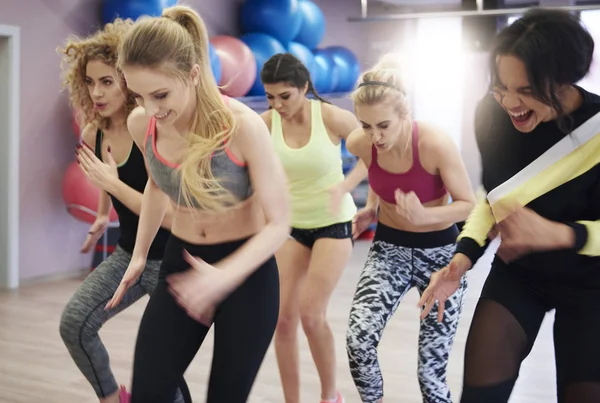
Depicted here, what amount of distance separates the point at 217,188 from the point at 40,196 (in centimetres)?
472

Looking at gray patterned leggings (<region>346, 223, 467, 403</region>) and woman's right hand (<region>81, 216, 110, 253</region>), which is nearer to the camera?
gray patterned leggings (<region>346, 223, 467, 403</region>)

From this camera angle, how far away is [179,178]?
1.97 m

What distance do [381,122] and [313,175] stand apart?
2.19ft

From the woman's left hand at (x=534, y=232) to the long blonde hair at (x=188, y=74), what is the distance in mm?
668

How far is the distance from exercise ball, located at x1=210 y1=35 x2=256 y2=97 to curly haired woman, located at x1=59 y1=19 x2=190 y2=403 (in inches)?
139

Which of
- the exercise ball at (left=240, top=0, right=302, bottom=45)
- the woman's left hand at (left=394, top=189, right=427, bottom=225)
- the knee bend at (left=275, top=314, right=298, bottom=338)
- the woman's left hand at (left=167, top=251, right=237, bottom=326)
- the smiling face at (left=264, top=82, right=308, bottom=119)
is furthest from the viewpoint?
the exercise ball at (left=240, top=0, right=302, bottom=45)

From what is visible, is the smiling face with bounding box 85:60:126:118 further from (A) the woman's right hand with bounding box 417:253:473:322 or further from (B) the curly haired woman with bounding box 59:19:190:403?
(A) the woman's right hand with bounding box 417:253:473:322

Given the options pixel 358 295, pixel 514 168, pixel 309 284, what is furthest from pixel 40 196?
pixel 514 168

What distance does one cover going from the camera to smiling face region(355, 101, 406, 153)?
8.65 feet

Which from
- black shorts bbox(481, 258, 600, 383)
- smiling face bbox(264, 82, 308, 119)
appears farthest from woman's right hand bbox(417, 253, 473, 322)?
smiling face bbox(264, 82, 308, 119)

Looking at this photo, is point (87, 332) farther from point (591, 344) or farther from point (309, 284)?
point (591, 344)

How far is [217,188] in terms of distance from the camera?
191 centimetres

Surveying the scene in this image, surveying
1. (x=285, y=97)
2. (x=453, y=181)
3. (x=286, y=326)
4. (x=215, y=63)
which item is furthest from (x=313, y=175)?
(x=215, y=63)

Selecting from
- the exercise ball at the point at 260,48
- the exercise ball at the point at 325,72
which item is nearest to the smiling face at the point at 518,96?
the exercise ball at the point at 260,48
